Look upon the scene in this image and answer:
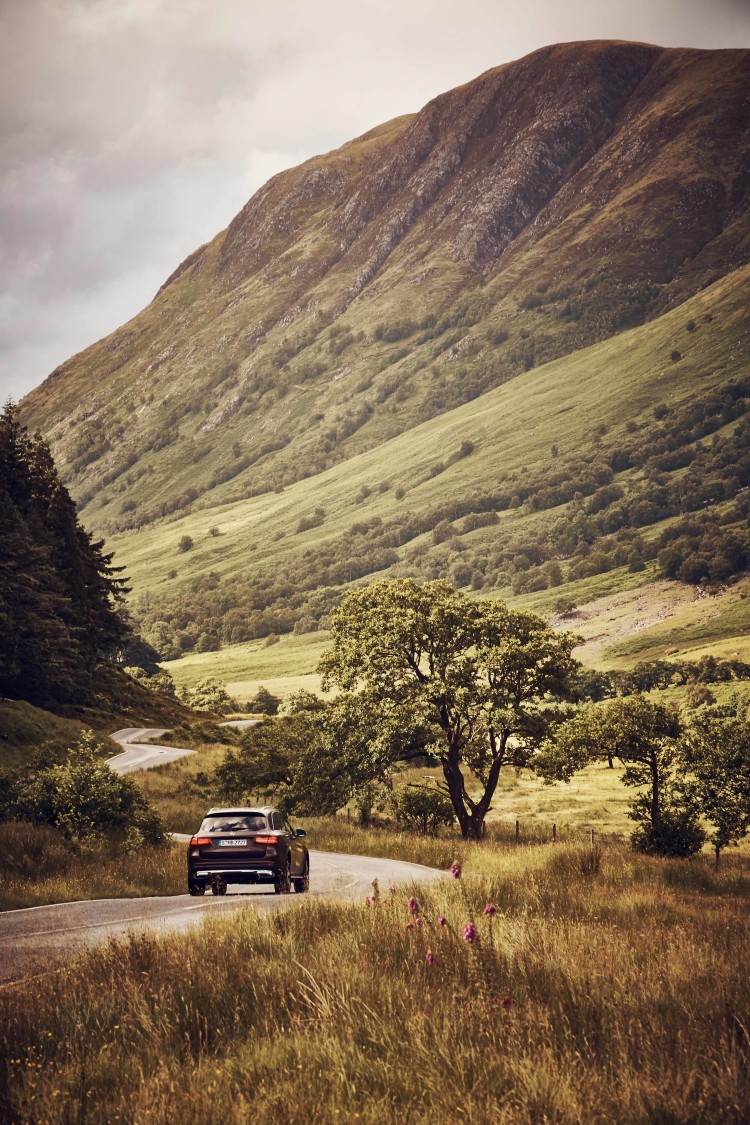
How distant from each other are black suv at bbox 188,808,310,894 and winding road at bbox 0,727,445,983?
420mm

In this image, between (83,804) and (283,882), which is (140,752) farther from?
(283,882)

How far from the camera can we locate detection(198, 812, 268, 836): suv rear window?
19188 mm

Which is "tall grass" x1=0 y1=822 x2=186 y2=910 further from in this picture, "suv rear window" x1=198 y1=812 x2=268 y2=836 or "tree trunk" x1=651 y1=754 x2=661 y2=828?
"tree trunk" x1=651 y1=754 x2=661 y2=828

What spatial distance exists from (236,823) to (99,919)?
18.7 feet

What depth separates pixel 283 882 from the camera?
748 inches

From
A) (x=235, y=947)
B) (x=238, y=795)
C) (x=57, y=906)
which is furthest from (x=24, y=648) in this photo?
(x=235, y=947)

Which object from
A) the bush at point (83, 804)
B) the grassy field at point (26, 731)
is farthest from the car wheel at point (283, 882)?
the grassy field at point (26, 731)

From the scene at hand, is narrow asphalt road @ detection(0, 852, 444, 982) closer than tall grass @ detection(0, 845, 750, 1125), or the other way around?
tall grass @ detection(0, 845, 750, 1125)

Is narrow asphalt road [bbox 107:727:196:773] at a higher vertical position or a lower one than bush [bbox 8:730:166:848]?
lower

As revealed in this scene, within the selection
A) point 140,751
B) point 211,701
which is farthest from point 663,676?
point 140,751

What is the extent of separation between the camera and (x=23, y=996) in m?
7.32

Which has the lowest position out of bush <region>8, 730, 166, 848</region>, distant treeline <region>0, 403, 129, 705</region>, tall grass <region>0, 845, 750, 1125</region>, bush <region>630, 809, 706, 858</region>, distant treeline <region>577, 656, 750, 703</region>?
distant treeline <region>577, 656, 750, 703</region>

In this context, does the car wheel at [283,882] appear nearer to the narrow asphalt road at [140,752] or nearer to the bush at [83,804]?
the bush at [83,804]

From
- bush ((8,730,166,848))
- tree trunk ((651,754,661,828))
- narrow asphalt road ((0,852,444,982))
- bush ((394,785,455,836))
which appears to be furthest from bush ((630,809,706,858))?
bush ((8,730,166,848))
